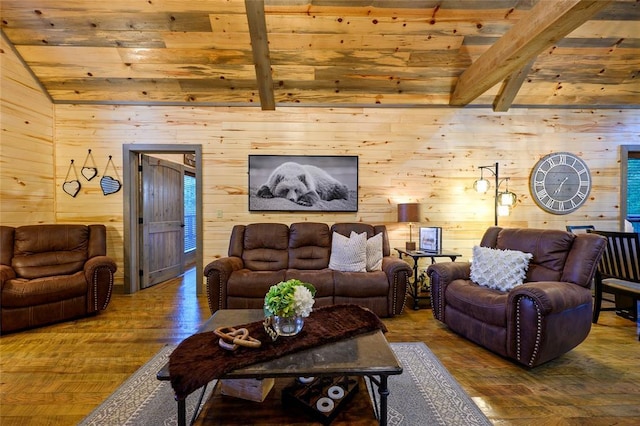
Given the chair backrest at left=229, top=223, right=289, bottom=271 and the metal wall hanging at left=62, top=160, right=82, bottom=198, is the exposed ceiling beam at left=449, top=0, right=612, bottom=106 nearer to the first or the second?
the chair backrest at left=229, top=223, right=289, bottom=271

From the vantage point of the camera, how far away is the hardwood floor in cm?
177

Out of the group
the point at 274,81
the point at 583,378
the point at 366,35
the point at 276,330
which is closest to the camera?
the point at 276,330

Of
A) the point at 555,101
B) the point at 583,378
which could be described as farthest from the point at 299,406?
the point at 555,101

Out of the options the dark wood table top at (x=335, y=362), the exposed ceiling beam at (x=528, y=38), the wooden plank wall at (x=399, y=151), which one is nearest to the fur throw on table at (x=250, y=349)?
the dark wood table top at (x=335, y=362)

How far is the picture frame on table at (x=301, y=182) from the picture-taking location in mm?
4227

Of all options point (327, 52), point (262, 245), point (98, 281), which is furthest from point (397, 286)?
point (98, 281)

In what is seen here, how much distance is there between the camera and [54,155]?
4.12 metres

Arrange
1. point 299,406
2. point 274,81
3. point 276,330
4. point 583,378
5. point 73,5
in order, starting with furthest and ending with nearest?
point 274,81 → point 73,5 → point 583,378 → point 276,330 → point 299,406

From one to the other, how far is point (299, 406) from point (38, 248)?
12.1 feet

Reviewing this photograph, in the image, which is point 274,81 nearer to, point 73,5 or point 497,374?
point 73,5

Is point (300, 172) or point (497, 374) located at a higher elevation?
point (300, 172)

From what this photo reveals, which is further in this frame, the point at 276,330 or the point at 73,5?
the point at 73,5

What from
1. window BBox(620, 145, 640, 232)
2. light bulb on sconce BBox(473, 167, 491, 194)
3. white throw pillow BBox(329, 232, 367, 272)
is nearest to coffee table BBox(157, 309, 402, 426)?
white throw pillow BBox(329, 232, 367, 272)

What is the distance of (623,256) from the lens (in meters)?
2.86
